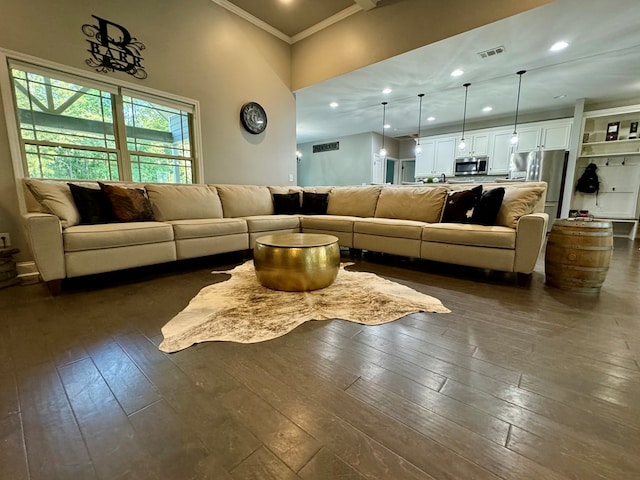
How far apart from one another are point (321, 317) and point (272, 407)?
76 centimetres

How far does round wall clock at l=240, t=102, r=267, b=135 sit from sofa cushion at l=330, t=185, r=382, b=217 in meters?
1.71

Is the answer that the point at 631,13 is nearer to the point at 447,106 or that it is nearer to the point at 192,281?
the point at 447,106

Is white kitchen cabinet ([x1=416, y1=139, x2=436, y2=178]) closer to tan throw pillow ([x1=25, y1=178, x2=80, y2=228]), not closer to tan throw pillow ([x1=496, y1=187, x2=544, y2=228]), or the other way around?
tan throw pillow ([x1=496, y1=187, x2=544, y2=228])

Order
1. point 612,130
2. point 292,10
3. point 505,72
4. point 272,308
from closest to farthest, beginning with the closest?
point 272,308 → point 292,10 → point 505,72 → point 612,130

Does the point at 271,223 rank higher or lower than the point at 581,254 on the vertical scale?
higher

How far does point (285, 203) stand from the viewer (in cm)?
411

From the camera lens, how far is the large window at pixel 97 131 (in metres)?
2.72

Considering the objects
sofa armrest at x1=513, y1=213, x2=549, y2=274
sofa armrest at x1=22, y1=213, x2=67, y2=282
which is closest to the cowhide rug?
sofa armrest at x1=513, y1=213, x2=549, y2=274

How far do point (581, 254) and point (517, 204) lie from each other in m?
0.64

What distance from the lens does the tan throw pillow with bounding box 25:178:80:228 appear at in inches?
87.7

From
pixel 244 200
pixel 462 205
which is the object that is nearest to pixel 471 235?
pixel 462 205

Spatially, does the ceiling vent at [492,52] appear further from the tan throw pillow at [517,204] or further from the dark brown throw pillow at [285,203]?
the dark brown throw pillow at [285,203]

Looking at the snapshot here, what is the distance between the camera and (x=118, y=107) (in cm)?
321

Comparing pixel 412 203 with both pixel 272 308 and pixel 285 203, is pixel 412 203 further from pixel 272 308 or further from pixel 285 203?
pixel 272 308
